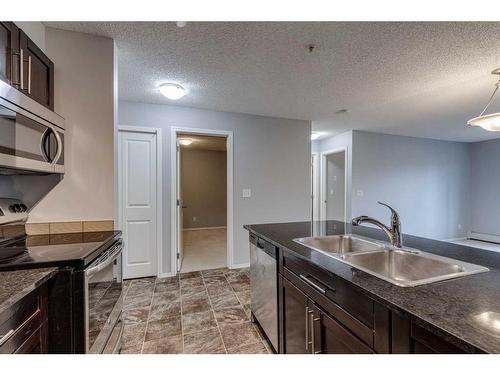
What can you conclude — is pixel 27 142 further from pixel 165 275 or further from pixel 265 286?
pixel 165 275

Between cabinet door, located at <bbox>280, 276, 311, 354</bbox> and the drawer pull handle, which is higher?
the drawer pull handle

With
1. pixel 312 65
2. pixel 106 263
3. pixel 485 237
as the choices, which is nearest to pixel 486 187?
pixel 485 237

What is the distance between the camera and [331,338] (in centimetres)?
109

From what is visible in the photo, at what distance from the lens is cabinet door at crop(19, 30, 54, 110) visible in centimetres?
140

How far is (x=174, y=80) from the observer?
2.55 metres

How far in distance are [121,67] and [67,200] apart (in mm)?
1364

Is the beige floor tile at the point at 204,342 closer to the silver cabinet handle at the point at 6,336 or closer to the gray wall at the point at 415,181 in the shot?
the silver cabinet handle at the point at 6,336

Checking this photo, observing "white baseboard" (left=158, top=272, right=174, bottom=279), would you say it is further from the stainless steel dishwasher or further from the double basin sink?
→ the double basin sink

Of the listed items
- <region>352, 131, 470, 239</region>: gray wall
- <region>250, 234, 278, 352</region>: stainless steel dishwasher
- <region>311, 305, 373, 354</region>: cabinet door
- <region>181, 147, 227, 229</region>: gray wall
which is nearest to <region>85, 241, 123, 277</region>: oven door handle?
<region>250, 234, 278, 352</region>: stainless steel dishwasher

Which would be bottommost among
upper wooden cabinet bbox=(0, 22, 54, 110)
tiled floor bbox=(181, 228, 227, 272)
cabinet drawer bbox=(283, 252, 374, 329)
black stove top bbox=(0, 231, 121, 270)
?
tiled floor bbox=(181, 228, 227, 272)

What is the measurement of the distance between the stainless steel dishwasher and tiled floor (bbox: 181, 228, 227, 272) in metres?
1.75

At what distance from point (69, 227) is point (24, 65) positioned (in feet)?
3.48

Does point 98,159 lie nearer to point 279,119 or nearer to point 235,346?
point 235,346
